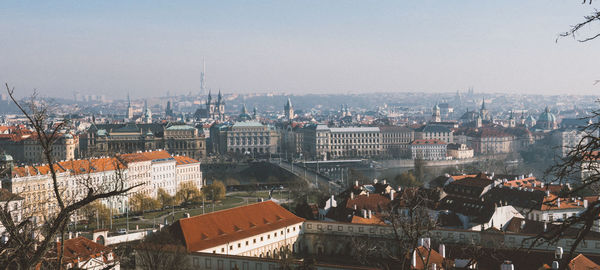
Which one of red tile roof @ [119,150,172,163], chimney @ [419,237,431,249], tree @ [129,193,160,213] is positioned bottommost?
tree @ [129,193,160,213]

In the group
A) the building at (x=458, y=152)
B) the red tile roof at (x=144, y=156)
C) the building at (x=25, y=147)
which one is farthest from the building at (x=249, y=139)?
the red tile roof at (x=144, y=156)

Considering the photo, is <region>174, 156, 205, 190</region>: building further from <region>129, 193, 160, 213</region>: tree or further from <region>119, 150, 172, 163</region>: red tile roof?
<region>129, 193, 160, 213</region>: tree

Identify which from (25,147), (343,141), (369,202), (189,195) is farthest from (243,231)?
(343,141)

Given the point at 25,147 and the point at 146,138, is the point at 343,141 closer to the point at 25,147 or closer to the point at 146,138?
the point at 146,138

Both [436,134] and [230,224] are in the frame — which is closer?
[230,224]

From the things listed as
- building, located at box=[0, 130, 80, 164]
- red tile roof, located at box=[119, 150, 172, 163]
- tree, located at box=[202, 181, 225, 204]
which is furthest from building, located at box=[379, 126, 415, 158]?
tree, located at box=[202, 181, 225, 204]

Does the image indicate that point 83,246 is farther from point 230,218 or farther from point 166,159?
point 166,159

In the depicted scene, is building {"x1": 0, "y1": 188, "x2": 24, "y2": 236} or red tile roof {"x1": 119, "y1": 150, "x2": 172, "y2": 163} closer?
building {"x1": 0, "y1": 188, "x2": 24, "y2": 236}
